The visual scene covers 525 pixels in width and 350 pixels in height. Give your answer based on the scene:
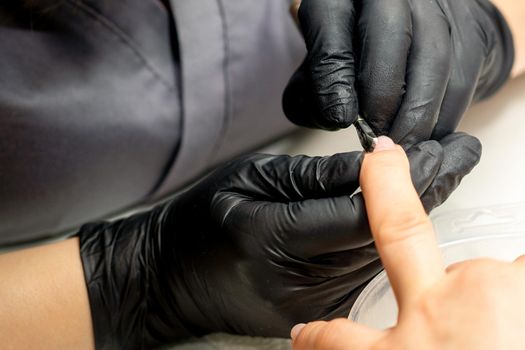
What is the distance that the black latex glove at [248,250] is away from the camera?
0.49 m

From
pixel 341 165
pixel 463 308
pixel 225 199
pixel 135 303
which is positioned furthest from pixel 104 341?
pixel 463 308

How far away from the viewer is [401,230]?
1.20ft

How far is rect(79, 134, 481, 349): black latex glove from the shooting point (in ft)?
1.62

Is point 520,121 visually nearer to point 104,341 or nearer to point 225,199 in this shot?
point 225,199

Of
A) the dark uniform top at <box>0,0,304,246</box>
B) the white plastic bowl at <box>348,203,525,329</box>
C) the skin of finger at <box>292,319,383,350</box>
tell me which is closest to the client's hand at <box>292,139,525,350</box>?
the skin of finger at <box>292,319,383,350</box>

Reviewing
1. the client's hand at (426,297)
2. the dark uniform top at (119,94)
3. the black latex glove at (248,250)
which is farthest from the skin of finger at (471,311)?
the dark uniform top at (119,94)

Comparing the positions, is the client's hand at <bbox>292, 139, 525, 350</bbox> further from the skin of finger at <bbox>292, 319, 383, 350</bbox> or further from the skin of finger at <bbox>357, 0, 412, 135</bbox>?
the skin of finger at <bbox>357, 0, 412, 135</bbox>

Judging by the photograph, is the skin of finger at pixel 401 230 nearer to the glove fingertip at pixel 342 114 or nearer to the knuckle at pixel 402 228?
the knuckle at pixel 402 228

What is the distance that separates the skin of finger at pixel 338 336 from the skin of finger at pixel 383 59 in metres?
0.23

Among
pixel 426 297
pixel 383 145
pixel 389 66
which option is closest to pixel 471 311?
pixel 426 297

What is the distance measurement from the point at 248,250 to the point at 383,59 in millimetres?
229

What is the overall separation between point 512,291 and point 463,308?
0.03m

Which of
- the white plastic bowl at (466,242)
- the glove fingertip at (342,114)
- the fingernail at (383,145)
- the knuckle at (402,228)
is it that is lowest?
the white plastic bowl at (466,242)

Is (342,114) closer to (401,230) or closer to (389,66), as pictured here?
(389,66)
